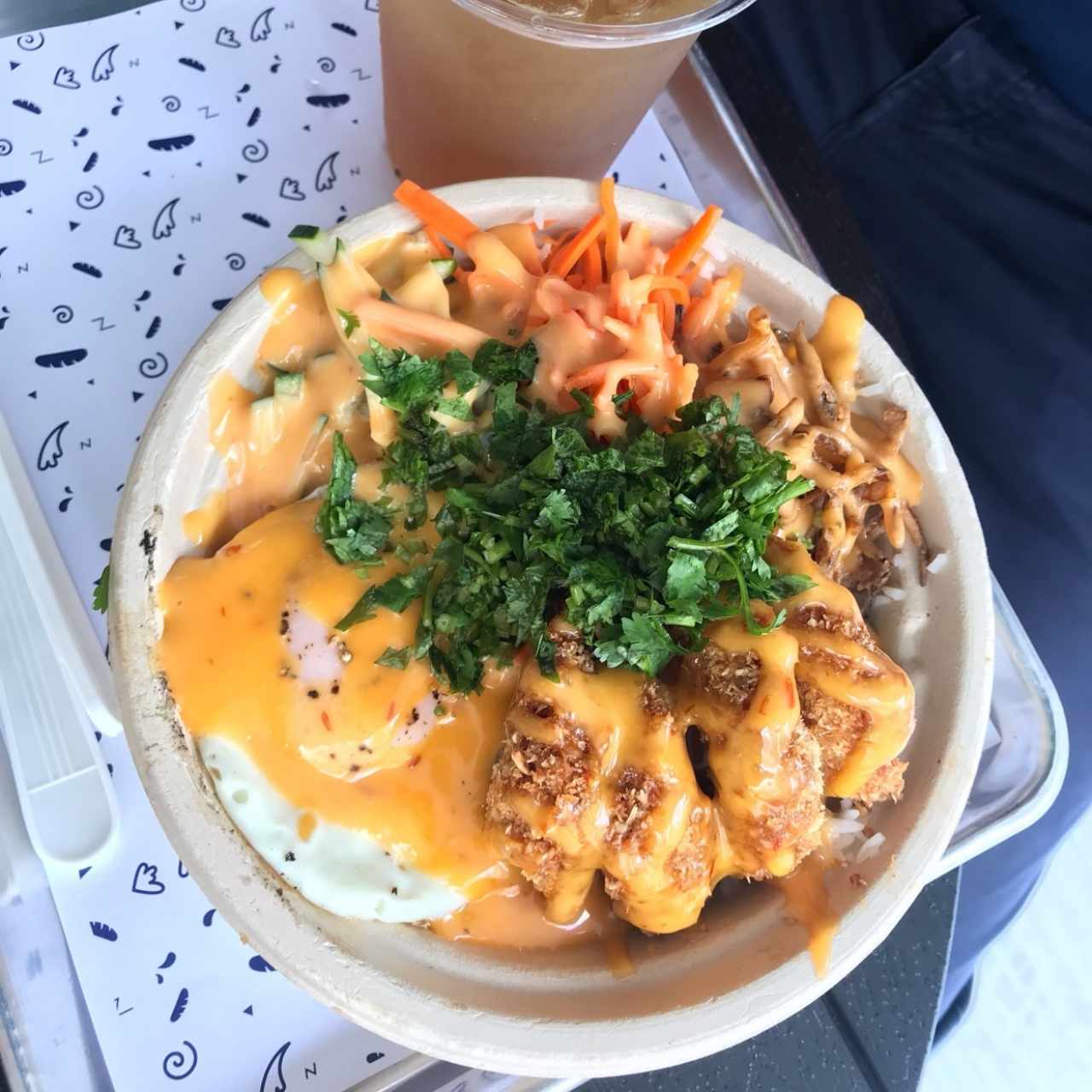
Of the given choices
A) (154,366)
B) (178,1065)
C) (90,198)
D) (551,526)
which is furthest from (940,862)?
(90,198)

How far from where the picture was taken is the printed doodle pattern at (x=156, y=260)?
1264mm

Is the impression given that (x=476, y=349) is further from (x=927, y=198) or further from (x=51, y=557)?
(x=927, y=198)

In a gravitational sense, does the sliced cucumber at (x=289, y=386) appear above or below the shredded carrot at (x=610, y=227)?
below

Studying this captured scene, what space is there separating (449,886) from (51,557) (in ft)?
2.39

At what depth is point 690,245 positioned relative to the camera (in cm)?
128

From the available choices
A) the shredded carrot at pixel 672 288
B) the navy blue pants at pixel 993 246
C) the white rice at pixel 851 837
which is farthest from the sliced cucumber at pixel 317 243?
the navy blue pants at pixel 993 246

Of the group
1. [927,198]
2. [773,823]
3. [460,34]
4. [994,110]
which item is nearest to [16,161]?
[460,34]

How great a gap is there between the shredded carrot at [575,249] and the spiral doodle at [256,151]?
0.63m

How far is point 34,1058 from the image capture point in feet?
4.01

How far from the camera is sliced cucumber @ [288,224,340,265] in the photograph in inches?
45.1

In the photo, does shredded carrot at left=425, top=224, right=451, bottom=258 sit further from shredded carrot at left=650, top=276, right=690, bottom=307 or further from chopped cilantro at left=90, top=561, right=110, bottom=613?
chopped cilantro at left=90, top=561, right=110, bottom=613

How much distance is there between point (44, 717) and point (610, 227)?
1006 mm

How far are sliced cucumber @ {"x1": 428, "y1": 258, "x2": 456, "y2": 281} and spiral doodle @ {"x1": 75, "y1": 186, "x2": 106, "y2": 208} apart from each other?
647mm

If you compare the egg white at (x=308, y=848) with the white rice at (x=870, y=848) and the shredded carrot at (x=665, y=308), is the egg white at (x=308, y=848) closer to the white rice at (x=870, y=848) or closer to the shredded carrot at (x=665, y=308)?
the white rice at (x=870, y=848)
